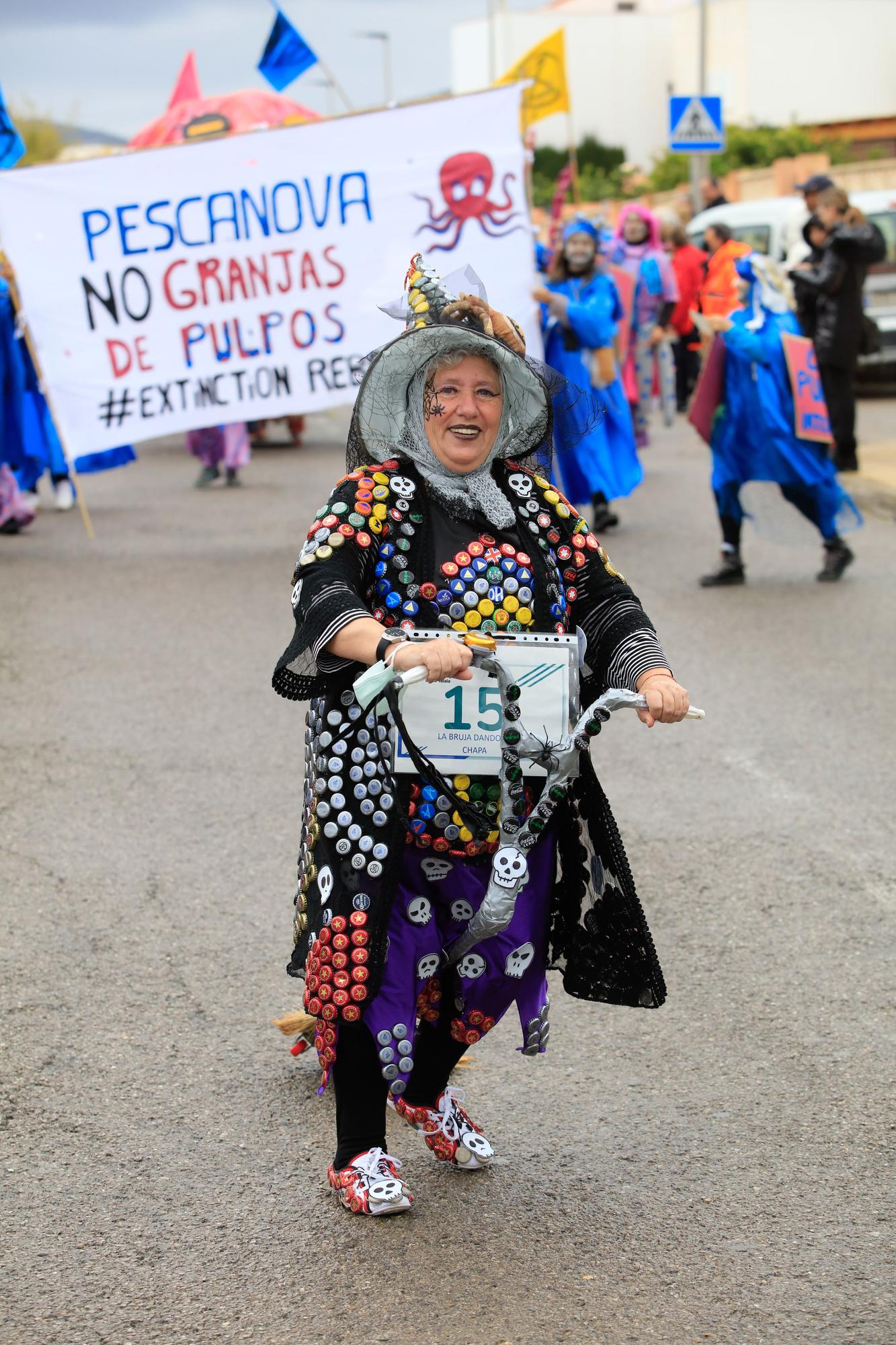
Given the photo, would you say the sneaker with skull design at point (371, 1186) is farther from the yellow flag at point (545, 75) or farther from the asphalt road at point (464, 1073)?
the yellow flag at point (545, 75)

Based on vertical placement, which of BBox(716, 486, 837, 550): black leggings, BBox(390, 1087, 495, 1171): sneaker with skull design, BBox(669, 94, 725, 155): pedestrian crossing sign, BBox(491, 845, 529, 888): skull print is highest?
BBox(669, 94, 725, 155): pedestrian crossing sign

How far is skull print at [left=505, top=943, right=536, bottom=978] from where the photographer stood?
3236 millimetres

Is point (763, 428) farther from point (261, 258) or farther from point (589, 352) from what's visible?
point (261, 258)

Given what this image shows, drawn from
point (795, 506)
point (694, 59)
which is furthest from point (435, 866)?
point (694, 59)

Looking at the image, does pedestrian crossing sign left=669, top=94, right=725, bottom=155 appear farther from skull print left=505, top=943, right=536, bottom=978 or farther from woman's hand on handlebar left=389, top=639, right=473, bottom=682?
woman's hand on handlebar left=389, top=639, right=473, bottom=682

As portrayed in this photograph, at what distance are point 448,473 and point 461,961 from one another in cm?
92

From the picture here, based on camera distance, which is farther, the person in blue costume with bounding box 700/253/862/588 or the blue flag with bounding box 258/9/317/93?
the blue flag with bounding box 258/9/317/93

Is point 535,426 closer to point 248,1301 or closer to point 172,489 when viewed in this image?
point 248,1301

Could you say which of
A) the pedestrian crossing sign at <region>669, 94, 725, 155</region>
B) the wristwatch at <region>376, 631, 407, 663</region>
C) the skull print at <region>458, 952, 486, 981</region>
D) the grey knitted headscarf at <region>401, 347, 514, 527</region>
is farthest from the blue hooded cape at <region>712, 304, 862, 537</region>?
the pedestrian crossing sign at <region>669, 94, 725, 155</region>

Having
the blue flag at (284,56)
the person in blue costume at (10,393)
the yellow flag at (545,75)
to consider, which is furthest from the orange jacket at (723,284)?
the person in blue costume at (10,393)

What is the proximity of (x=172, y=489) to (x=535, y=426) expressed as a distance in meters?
11.9

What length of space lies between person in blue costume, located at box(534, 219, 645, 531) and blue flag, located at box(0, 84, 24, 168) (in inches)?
133

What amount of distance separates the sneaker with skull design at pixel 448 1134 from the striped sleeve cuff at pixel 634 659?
918 mm

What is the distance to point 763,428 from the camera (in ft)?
31.5
